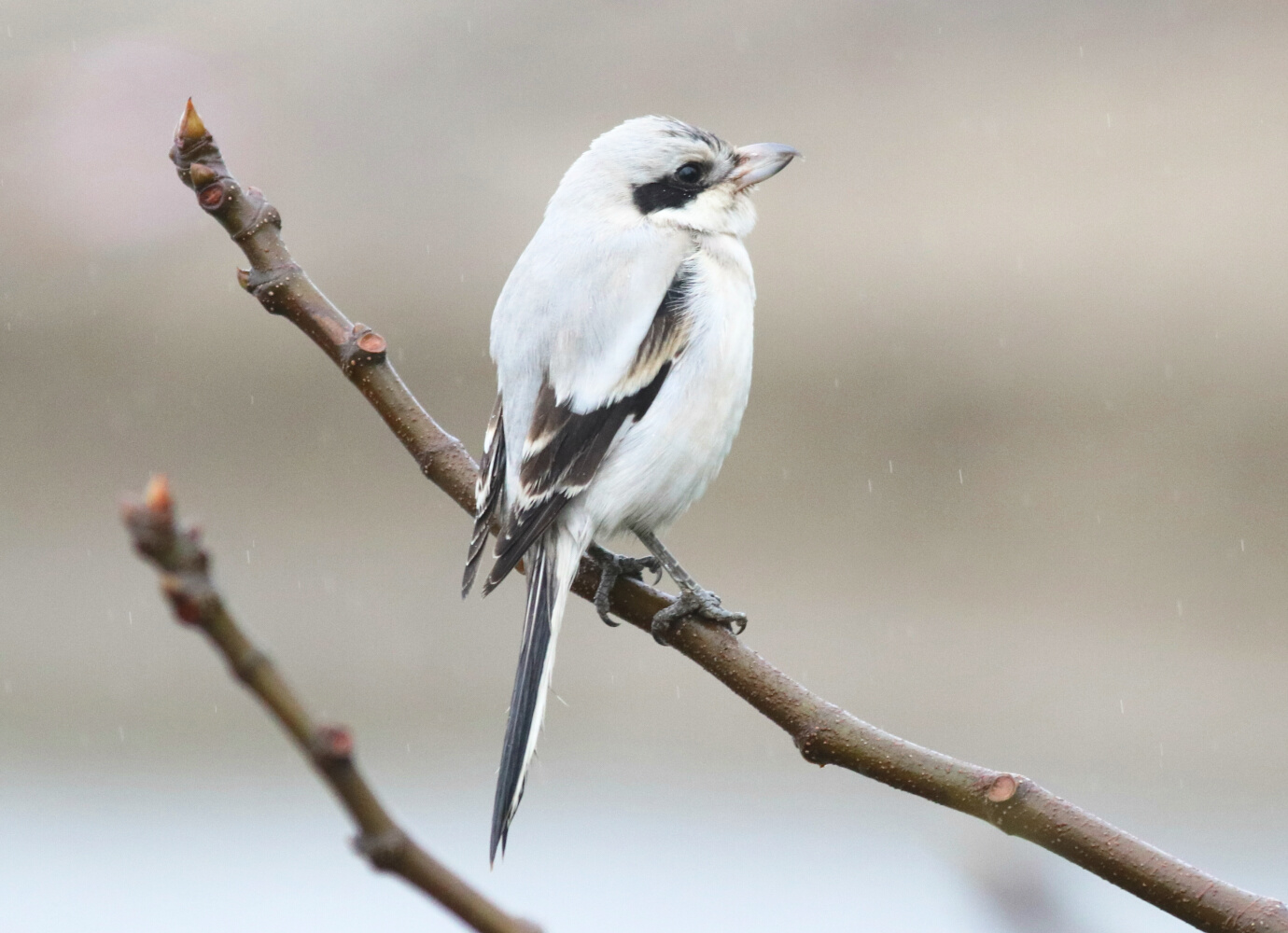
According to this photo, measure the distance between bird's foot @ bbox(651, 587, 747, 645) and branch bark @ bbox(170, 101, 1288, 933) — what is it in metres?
0.03

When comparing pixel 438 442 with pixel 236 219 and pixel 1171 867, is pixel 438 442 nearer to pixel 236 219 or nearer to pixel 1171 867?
pixel 236 219

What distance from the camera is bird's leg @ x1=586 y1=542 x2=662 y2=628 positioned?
2377 millimetres

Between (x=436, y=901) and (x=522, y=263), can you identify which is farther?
(x=522, y=263)

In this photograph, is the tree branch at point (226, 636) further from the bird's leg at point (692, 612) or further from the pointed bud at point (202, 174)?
the bird's leg at point (692, 612)

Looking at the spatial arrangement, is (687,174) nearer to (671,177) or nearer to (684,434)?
(671,177)

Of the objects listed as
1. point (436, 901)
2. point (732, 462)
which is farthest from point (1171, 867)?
point (732, 462)

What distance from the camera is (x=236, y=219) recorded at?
5.97 ft

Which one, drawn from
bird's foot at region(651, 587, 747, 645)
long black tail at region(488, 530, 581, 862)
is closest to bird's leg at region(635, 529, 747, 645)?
bird's foot at region(651, 587, 747, 645)

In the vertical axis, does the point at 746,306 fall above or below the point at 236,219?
above

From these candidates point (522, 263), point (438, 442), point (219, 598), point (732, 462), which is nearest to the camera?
point (219, 598)

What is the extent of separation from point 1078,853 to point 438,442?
4.08 feet

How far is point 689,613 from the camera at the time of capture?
2.05m

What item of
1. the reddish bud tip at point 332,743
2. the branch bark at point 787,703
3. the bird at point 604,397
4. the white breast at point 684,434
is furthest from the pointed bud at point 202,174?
the reddish bud tip at point 332,743

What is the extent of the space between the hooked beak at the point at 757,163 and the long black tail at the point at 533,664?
Result: 950 millimetres
